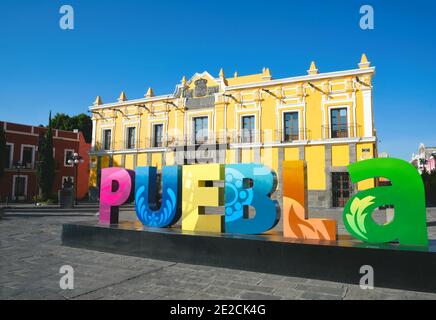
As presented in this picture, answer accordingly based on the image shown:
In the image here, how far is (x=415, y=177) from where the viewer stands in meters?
4.04

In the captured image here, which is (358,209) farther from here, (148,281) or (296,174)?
(148,281)

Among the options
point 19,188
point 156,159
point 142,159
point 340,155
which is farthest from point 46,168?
point 340,155

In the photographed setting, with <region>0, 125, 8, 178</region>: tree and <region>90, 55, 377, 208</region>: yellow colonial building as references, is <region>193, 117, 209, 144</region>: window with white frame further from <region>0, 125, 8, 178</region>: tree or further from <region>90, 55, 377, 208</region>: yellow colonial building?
<region>0, 125, 8, 178</region>: tree

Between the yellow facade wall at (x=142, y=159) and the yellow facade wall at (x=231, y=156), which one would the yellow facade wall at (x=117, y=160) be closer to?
the yellow facade wall at (x=142, y=159)

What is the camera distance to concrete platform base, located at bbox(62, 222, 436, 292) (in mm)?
3730

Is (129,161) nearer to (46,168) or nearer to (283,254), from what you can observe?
(46,168)

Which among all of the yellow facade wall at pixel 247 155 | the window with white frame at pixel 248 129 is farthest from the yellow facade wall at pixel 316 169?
the window with white frame at pixel 248 129

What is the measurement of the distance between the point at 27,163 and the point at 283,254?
29.6 meters

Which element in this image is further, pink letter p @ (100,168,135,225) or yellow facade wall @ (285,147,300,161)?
yellow facade wall @ (285,147,300,161)

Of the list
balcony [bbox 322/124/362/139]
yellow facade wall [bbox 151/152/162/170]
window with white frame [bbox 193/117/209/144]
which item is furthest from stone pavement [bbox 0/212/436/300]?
yellow facade wall [bbox 151/152/162/170]

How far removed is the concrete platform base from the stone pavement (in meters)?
0.14

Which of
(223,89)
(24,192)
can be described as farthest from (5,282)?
(24,192)

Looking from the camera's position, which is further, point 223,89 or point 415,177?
point 223,89
